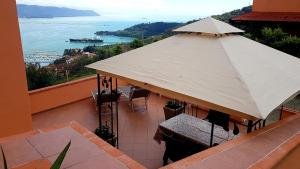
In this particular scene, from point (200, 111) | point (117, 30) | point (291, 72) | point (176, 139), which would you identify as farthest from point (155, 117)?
point (117, 30)

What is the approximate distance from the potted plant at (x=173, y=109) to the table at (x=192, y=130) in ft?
5.11

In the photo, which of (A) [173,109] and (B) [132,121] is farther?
(B) [132,121]

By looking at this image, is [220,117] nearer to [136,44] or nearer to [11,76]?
[11,76]

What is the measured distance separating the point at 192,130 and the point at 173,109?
6.92ft

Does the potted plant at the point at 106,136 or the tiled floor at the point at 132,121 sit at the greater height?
the potted plant at the point at 106,136

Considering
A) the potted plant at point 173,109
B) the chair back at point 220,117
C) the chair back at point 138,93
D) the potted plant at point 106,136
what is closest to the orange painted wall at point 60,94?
the chair back at point 138,93

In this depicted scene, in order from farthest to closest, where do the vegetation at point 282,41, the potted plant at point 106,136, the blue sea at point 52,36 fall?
the blue sea at point 52,36 < the vegetation at point 282,41 < the potted plant at point 106,136

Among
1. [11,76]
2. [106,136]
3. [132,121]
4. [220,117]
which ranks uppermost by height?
[11,76]

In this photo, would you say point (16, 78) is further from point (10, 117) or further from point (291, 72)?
point (291, 72)

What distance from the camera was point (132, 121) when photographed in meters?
6.35

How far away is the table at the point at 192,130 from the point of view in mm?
3699

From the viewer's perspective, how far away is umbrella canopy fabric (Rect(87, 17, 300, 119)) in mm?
2432

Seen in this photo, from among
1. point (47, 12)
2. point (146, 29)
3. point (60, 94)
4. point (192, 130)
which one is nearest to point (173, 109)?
point (192, 130)

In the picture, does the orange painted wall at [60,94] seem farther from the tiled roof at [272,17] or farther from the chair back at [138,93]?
the tiled roof at [272,17]
